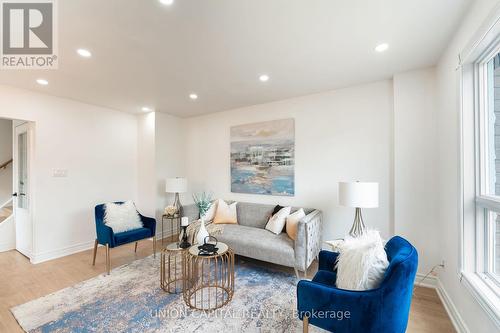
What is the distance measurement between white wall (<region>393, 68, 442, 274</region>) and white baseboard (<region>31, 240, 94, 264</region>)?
477 centimetres

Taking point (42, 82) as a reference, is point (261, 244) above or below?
below

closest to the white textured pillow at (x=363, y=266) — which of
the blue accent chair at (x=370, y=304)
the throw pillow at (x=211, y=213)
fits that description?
the blue accent chair at (x=370, y=304)

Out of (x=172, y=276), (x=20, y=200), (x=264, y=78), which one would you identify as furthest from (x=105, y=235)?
(x=264, y=78)

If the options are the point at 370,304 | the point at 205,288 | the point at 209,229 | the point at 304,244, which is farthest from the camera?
the point at 209,229

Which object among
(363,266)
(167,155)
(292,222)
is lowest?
(292,222)

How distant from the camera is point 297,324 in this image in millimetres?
1869

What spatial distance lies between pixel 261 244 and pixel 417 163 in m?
2.09

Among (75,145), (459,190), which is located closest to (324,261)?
(459,190)

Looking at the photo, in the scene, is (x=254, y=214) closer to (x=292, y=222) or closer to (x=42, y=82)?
(x=292, y=222)

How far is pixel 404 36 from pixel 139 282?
3.75 m

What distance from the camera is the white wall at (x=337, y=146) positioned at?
284 centimetres

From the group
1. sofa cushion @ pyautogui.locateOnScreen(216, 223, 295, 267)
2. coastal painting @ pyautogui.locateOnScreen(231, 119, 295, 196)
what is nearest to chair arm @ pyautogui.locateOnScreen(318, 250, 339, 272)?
sofa cushion @ pyautogui.locateOnScreen(216, 223, 295, 267)

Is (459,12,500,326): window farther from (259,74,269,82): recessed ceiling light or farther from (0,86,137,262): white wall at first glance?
(0,86,137,262): white wall

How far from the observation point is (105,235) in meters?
2.89
